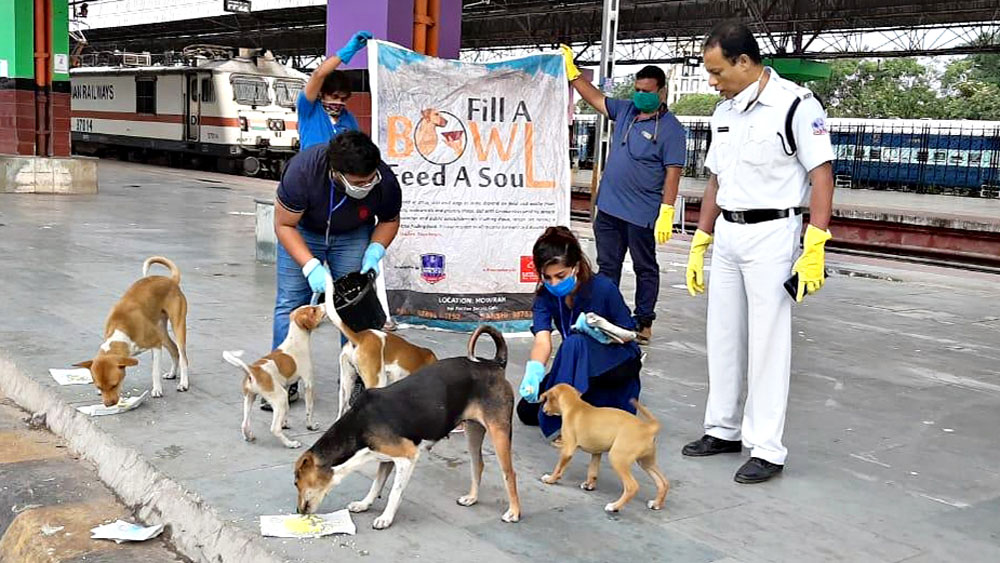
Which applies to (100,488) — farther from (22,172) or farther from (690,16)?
(690,16)

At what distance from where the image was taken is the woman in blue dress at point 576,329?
418 cm

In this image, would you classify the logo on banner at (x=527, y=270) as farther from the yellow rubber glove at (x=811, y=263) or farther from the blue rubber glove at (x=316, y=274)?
the yellow rubber glove at (x=811, y=263)

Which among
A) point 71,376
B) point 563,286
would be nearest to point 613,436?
point 563,286

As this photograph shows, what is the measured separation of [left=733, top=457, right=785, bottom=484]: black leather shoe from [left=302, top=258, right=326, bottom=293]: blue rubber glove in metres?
1.97

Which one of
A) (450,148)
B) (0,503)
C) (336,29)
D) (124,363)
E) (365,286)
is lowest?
(0,503)

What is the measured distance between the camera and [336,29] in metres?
8.05

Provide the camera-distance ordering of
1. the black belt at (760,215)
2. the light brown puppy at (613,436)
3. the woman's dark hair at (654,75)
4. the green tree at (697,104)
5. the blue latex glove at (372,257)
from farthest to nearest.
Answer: the green tree at (697,104), the woman's dark hair at (654,75), the blue latex glove at (372,257), the black belt at (760,215), the light brown puppy at (613,436)

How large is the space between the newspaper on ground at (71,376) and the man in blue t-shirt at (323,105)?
1650 mm

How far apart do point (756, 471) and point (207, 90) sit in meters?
21.8

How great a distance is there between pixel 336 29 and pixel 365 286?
418 cm

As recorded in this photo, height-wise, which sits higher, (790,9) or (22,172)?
(790,9)

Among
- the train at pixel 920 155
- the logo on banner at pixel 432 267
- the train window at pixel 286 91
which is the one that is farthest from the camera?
the train at pixel 920 155

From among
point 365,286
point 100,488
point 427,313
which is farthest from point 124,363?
point 427,313

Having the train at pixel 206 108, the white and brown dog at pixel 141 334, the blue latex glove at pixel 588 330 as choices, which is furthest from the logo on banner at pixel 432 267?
the train at pixel 206 108
